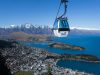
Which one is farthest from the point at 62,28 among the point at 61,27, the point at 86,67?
the point at 86,67

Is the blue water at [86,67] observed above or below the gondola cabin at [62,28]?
below

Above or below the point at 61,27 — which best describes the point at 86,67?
below

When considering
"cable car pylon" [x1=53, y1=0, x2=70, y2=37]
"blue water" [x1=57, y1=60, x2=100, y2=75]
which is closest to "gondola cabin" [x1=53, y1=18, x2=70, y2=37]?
"cable car pylon" [x1=53, y1=0, x2=70, y2=37]

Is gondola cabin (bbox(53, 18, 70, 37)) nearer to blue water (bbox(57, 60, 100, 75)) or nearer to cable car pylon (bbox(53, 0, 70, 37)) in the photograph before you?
cable car pylon (bbox(53, 0, 70, 37))

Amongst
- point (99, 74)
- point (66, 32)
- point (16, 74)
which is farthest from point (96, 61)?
point (66, 32)

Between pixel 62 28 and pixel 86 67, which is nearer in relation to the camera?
pixel 62 28

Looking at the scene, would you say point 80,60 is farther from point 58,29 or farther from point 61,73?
point 58,29

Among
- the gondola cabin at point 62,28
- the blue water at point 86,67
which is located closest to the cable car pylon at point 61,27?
the gondola cabin at point 62,28

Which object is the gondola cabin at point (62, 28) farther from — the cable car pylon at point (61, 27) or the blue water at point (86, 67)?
the blue water at point (86, 67)

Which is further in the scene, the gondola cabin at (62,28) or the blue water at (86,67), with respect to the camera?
the blue water at (86,67)

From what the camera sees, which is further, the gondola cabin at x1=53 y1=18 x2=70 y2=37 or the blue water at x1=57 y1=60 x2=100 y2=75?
the blue water at x1=57 y1=60 x2=100 y2=75

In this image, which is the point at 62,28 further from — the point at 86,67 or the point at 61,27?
the point at 86,67
